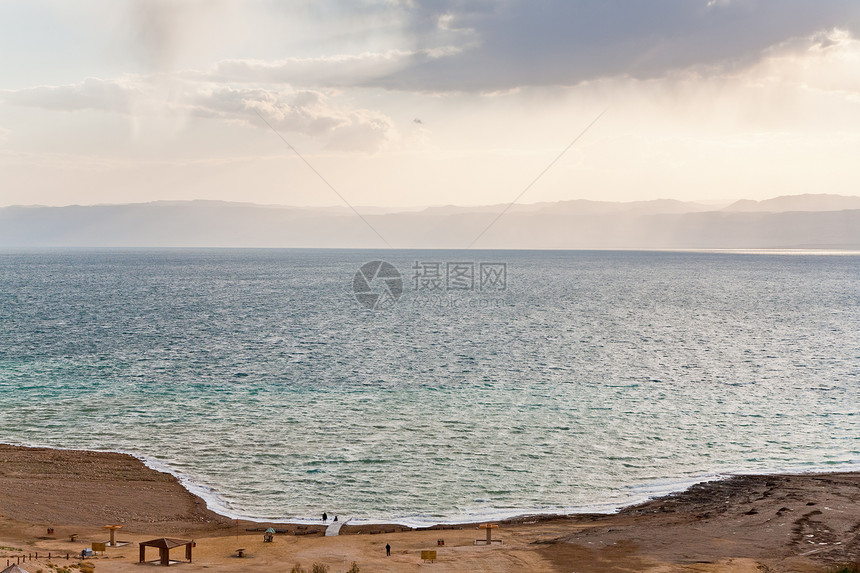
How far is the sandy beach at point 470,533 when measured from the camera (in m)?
26.2

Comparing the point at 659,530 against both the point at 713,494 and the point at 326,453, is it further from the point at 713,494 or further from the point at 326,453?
the point at 326,453

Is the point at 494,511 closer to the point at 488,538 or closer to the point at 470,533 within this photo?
the point at 470,533

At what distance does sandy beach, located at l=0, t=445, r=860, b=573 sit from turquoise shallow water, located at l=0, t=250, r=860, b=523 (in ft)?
7.01

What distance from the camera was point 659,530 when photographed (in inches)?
1179

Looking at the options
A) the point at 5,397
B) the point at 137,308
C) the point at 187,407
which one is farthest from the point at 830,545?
the point at 137,308

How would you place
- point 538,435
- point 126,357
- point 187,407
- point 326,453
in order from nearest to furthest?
point 326,453 → point 538,435 → point 187,407 → point 126,357

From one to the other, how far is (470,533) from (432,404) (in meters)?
21.7

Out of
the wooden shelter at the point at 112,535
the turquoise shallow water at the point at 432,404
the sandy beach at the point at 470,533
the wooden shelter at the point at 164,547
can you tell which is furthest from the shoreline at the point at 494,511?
the wooden shelter at the point at 164,547

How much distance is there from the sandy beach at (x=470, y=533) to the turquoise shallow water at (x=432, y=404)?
214 centimetres

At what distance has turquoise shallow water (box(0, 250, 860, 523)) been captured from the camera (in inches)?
1432

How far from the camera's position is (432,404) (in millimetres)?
51250

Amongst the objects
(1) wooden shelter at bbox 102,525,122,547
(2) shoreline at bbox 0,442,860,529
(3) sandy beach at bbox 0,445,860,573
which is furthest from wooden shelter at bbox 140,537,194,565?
(2) shoreline at bbox 0,442,860,529

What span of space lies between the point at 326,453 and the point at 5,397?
28878 mm

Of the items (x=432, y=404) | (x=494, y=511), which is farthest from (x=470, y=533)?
(x=432, y=404)
